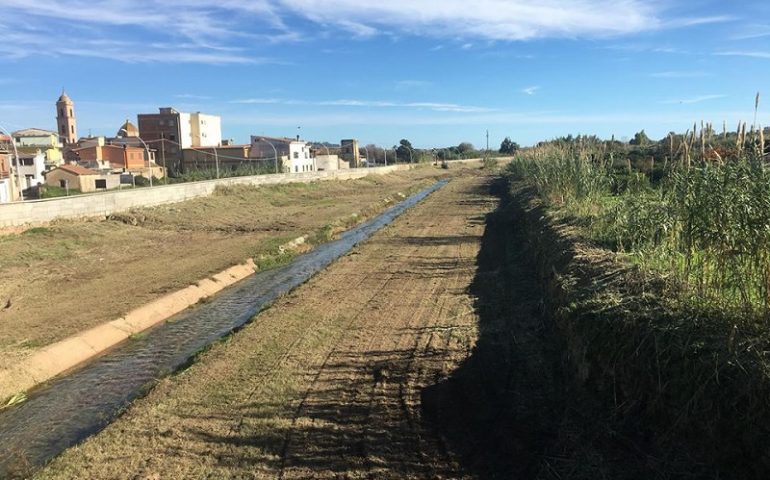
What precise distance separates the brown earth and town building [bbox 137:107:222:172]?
168ft

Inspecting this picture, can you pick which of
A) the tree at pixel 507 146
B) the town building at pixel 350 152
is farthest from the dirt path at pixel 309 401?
the tree at pixel 507 146

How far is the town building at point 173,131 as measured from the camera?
256 feet

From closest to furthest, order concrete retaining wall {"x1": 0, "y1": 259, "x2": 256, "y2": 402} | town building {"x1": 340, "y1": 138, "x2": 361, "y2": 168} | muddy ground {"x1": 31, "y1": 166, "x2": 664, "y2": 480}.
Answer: muddy ground {"x1": 31, "y1": 166, "x2": 664, "y2": 480} → concrete retaining wall {"x1": 0, "y1": 259, "x2": 256, "y2": 402} → town building {"x1": 340, "y1": 138, "x2": 361, "y2": 168}

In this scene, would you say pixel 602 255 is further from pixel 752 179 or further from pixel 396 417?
pixel 396 417

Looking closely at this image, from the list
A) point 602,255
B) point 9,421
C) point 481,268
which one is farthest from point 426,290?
point 9,421

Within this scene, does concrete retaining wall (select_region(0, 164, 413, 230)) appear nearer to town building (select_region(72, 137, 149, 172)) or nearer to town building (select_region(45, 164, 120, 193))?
town building (select_region(45, 164, 120, 193))

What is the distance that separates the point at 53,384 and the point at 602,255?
8749 millimetres

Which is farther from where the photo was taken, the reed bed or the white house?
the white house

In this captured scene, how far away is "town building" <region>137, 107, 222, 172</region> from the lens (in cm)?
7806

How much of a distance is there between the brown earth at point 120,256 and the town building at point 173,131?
5123cm

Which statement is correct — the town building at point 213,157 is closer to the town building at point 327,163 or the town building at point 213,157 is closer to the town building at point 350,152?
the town building at point 327,163

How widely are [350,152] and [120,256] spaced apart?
97726 mm

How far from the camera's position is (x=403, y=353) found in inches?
301

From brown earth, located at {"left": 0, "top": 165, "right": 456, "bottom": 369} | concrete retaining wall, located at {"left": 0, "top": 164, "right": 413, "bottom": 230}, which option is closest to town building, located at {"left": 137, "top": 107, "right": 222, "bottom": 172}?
concrete retaining wall, located at {"left": 0, "top": 164, "right": 413, "bottom": 230}
